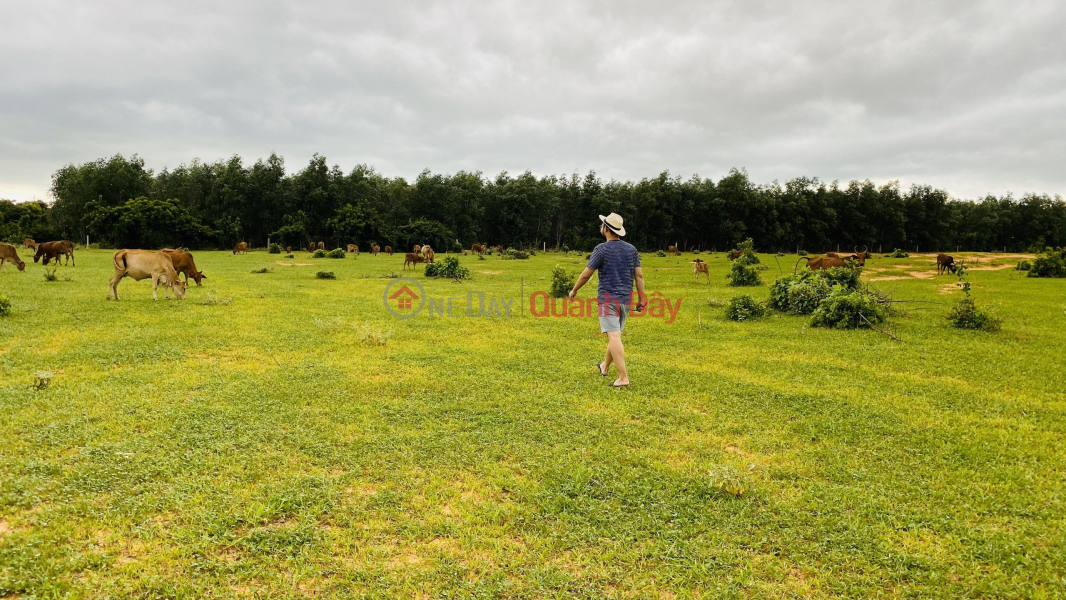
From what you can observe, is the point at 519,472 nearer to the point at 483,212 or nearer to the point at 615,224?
the point at 615,224

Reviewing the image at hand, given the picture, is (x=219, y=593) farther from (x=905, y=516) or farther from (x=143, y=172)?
(x=143, y=172)

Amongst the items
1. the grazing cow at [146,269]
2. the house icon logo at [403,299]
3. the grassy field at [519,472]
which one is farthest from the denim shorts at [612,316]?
the grazing cow at [146,269]

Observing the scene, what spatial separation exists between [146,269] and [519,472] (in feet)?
44.9

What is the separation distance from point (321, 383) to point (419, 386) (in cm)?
127

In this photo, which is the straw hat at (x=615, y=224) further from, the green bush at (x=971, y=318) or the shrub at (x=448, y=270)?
the shrub at (x=448, y=270)

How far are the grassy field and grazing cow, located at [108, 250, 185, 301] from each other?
182 inches

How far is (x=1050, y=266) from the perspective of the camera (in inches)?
888

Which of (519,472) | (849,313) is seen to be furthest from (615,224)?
(849,313)

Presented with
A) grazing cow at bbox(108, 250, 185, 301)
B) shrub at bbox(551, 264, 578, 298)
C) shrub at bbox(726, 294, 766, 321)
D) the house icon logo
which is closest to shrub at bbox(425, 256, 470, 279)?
the house icon logo

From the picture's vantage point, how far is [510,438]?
496cm

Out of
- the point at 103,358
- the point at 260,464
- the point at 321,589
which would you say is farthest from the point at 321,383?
the point at 321,589

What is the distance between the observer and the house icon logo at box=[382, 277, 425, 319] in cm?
1293

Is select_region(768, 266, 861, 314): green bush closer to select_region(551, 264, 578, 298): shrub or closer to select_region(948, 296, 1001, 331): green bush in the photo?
select_region(948, 296, 1001, 331): green bush

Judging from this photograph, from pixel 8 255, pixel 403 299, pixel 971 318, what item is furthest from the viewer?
pixel 8 255
